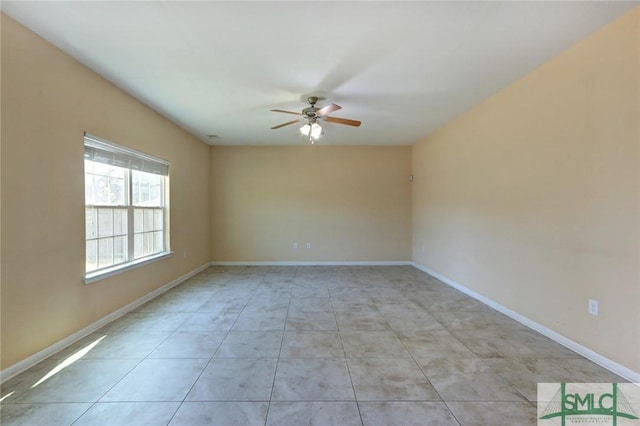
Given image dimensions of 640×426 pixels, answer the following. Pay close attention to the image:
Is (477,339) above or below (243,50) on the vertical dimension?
below

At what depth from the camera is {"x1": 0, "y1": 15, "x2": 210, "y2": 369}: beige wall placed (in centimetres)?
203

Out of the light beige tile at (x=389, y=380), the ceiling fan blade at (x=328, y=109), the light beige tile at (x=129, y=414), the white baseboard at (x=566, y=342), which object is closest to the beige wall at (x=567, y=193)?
the white baseboard at (x=566, y=342)

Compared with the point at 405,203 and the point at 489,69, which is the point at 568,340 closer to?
the point at 489,69

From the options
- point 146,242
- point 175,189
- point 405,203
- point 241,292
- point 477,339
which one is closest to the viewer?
point 477,339

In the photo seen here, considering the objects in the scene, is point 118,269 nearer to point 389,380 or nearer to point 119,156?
point 119,156

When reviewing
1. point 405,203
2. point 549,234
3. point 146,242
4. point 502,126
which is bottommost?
point 146,242

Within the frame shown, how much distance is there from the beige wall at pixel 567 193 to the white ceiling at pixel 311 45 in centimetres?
29

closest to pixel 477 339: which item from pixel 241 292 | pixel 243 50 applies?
pixel 241 292

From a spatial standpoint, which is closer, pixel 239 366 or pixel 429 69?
pixel 239 366

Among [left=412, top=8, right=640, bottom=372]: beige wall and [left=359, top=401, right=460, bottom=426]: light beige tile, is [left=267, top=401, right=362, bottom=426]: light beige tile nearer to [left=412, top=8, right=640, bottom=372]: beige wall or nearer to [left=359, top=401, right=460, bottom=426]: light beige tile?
[left=359, top=401, right=460, bottom=426]: light beige tile

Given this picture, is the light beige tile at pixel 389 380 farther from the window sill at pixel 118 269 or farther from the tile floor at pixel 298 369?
the window sill at pixel 118 269

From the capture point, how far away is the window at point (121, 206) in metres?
→ 2.89

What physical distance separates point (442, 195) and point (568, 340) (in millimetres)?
2833

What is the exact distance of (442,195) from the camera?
193 inches
